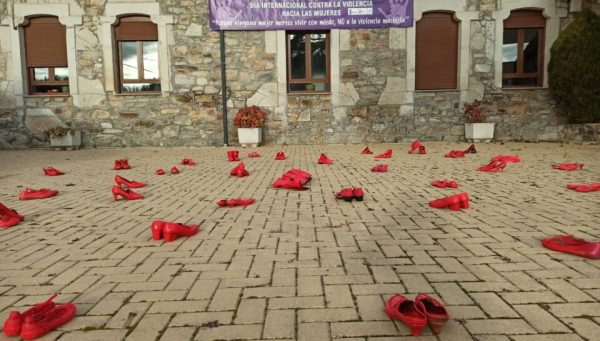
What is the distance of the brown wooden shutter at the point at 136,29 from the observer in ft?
36.6

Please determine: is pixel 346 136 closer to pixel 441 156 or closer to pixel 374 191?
pixel 441 156

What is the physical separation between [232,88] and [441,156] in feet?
20.3

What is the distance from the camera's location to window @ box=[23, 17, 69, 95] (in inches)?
436

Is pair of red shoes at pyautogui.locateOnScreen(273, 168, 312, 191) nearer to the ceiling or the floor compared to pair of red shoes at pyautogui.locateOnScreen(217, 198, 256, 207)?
nearer to the ceiling

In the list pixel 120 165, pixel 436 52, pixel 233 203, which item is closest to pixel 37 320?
pixel 233 203

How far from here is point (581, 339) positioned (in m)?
1.61

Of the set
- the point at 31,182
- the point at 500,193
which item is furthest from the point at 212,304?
the point at 31,182

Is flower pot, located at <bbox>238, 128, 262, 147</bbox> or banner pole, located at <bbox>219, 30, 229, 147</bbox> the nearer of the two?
flower pot, located at <bbox>238, 128, 262, 147</bbox>

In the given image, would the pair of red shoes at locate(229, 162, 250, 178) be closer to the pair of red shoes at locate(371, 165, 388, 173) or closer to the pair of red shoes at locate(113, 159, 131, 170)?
the pair of red shoes at locate(371, 165, 388, 173)

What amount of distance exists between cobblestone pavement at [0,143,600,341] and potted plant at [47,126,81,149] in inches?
255

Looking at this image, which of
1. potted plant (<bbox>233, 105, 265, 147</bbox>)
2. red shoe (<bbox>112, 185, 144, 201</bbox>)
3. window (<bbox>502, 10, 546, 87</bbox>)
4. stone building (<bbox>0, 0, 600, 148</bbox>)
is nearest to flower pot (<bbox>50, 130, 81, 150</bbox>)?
stone building (<bbox>0, 0, 600, 148</bbox>)

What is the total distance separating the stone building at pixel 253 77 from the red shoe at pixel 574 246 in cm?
884

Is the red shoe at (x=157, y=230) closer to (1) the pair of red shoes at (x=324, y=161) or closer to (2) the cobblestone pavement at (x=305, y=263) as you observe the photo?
(2) the cobblestone pavement at (x=305, y=263)

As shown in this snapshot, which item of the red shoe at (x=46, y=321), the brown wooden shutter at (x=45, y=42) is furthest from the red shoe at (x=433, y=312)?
the brown wooden shutter at (x=45, y=42)
